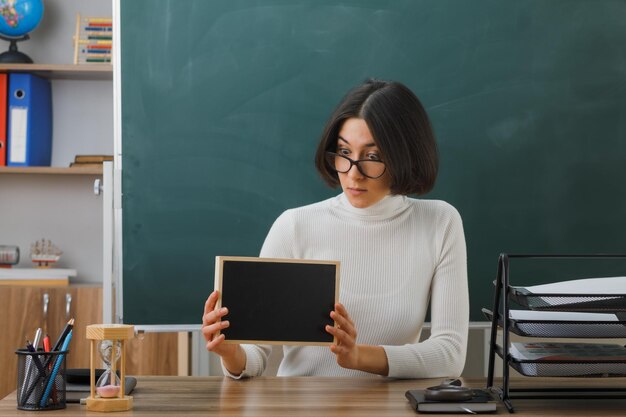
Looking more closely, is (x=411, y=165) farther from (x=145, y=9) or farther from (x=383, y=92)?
(x=145, y=9)

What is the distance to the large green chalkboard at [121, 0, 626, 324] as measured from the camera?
2467 millimetres

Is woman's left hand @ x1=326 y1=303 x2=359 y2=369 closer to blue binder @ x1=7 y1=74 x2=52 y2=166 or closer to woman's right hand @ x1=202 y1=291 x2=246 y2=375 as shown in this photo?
woman's right hand @ x1=202 y1=291 x2=246 y2=375

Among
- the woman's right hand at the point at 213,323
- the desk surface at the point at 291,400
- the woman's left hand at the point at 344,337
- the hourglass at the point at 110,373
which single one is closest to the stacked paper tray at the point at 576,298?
the desk surface at the point at 291,400

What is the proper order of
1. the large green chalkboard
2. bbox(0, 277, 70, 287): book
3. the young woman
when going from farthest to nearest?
bbox(0, 277, 70, 287): book
the large green chalkboard
the young woman

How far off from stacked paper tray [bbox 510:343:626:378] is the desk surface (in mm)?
53

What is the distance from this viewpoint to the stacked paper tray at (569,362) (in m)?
1.36

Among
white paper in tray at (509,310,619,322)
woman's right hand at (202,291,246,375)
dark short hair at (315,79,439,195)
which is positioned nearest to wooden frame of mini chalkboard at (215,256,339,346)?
woman's right hand at (202,291,246,375)

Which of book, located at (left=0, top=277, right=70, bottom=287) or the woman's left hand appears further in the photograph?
book, located at (left=0, top=277, right=70, bottom=287)

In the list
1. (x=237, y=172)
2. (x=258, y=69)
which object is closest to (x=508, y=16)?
(x=258, y=69)

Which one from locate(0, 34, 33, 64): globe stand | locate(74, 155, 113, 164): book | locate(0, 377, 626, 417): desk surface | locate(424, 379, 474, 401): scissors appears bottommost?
locate(0, 377, 626, 417): desk surface

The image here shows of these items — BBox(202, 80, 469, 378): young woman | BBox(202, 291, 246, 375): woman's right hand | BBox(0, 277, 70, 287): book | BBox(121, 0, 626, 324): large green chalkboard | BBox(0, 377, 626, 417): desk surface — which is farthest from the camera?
BBox(0, 277, 70, 287): book

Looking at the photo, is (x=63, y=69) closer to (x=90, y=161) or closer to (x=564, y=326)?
(x=90, y=161)

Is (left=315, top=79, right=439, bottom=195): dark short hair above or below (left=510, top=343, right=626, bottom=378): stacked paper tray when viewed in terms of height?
above

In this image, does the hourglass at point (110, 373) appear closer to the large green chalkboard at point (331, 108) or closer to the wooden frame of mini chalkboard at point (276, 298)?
the wooden frame of mini chalkboard at point (276, 298)
